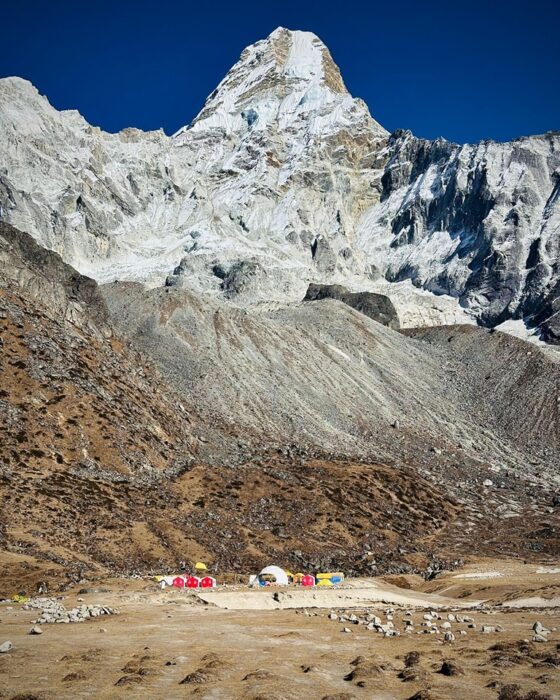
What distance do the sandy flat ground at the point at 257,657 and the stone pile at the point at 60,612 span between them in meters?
0.73

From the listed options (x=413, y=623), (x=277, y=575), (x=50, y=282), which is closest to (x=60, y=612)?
(x=413, y=623)

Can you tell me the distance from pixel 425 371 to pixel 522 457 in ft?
107

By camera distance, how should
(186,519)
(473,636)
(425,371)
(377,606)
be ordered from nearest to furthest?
(473,636)
(377,606)
(186,519)
(425,371)

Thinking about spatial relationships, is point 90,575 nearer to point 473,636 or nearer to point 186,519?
point 186,519

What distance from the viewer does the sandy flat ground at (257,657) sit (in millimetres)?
17156

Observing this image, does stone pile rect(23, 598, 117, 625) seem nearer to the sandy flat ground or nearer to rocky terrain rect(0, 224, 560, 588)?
the sandy flat ground

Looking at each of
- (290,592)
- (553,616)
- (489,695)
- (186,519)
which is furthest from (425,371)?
(489,695)

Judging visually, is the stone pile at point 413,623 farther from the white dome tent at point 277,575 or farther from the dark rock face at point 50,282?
the dark rock face at point 50,282

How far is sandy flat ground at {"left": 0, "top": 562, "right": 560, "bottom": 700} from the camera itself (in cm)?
1716

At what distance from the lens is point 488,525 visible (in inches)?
3219

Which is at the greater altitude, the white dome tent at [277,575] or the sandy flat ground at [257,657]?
the sandy flat ground at [257,657]

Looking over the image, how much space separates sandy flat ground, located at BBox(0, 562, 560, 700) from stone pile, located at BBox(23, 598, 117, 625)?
73cm

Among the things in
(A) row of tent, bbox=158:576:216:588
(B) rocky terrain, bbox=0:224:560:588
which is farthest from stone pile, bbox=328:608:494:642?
(B) rocky terrain, bbox=0:224:560:588

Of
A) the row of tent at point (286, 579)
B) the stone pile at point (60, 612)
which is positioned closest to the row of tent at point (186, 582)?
the row of tent at point (286, 579)
